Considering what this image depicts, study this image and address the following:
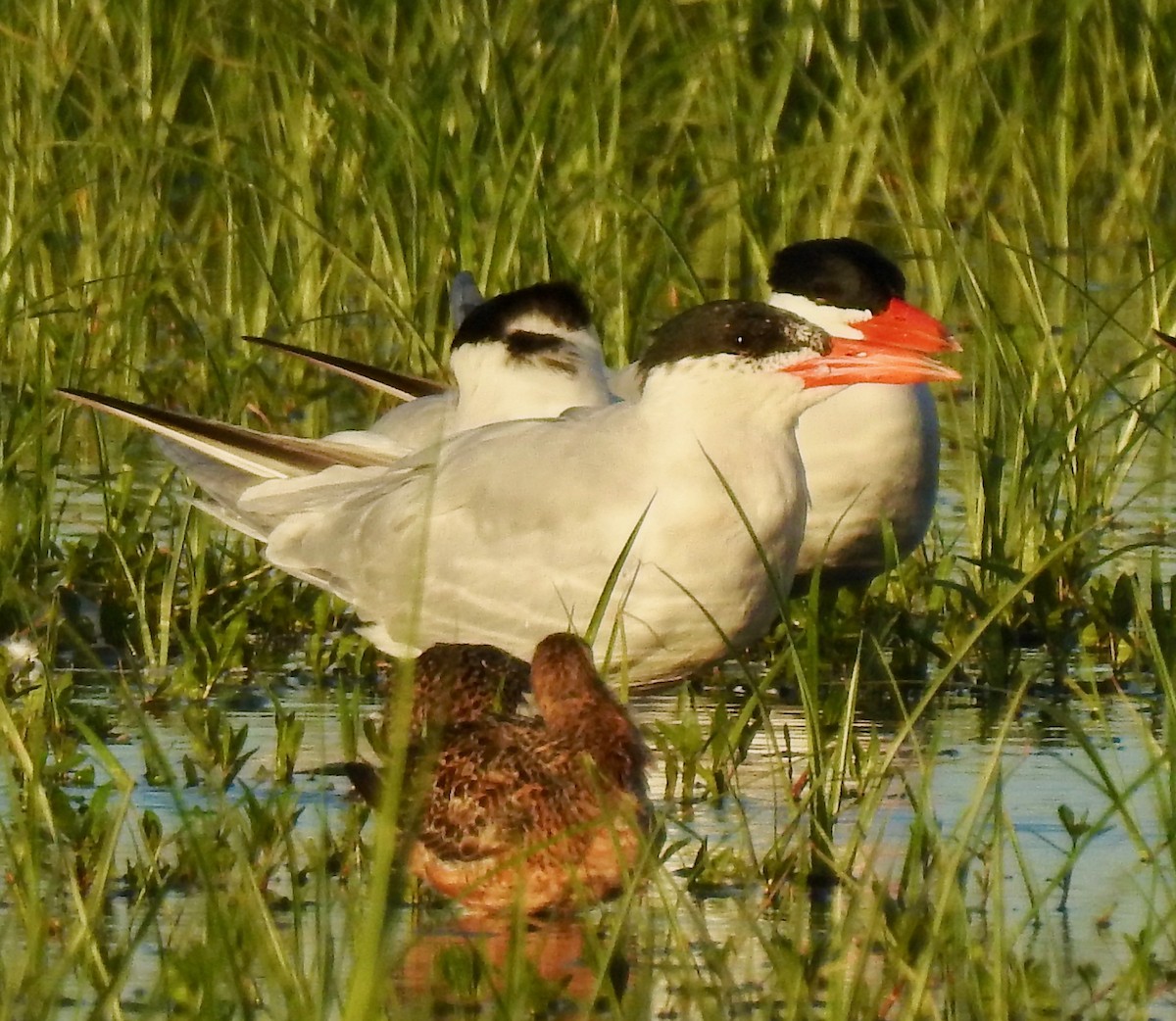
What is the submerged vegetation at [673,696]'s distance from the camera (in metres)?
3.80

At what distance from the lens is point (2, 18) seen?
8.48 metres

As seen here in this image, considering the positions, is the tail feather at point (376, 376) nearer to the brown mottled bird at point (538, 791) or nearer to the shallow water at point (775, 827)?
the shallow water at point (775, 827)

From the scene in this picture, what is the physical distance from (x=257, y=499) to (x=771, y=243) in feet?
7.48

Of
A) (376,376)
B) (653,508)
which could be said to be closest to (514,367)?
(376,376)

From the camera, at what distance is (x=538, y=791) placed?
15.0 feet

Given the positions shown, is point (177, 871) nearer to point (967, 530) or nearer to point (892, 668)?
point (892, 668)

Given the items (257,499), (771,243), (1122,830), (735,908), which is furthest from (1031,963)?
(771,243)

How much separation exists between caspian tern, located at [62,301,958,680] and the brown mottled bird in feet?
1.55

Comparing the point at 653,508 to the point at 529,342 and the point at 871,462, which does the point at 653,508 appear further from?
the point at 529,342

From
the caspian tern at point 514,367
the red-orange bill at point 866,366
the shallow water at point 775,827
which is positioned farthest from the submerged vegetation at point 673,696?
the red-orange bill at point 866,366

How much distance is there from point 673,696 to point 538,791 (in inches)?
70.3

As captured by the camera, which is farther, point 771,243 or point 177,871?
point 771,243

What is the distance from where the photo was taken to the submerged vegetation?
3799 mm

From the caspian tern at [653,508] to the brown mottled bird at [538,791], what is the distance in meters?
0.47
